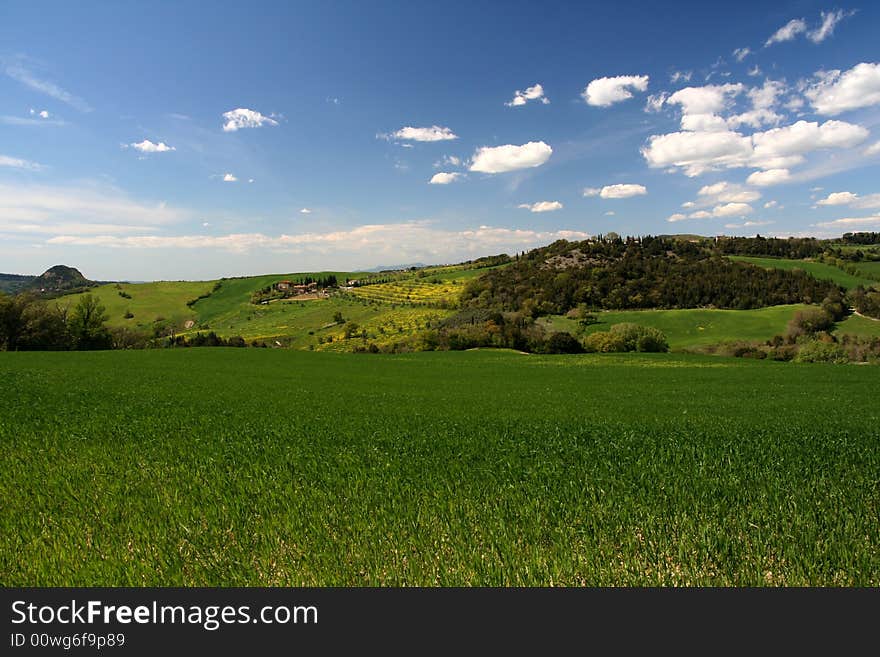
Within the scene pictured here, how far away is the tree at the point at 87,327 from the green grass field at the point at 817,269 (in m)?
168

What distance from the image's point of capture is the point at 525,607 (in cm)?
292

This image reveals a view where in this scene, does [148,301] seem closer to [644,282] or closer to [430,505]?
[644,282]

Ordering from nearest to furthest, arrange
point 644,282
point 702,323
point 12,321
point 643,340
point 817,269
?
1. point 12,321
2. point 643,340
3. point 702,323
4. point 817,269
5. point 644,282

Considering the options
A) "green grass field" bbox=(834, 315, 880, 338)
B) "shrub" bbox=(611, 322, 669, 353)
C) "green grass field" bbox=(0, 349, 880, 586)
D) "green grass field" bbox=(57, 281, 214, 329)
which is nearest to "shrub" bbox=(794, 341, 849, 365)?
"shrub" bbox=(611, 322, 669, 353)

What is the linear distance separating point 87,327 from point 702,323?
121164 millimetres

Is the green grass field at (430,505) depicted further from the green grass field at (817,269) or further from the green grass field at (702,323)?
the green grass field at (817,269)

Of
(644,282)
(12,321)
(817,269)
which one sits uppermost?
(817,269)

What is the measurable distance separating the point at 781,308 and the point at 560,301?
52.8 m

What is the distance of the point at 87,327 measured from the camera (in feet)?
201

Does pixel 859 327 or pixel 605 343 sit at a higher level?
pixel 859 327

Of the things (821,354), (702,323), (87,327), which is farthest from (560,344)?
(87,327)

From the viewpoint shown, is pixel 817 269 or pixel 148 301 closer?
pixel 817 269

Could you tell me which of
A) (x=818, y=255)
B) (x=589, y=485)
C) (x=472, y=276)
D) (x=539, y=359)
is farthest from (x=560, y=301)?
(x=589, y=485)

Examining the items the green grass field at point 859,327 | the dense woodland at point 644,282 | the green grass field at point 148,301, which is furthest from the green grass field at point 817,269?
the green grass field at point 148,301
